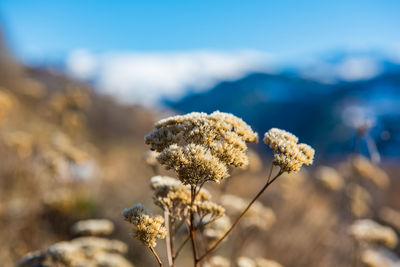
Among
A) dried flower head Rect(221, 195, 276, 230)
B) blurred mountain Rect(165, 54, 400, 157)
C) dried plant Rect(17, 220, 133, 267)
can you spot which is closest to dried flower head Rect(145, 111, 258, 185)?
dried plant Rect(17, 220, 133, 267)

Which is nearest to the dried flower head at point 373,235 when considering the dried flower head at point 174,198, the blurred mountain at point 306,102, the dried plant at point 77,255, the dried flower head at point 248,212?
the dried flower head at point 248,212

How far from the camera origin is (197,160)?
189 cm

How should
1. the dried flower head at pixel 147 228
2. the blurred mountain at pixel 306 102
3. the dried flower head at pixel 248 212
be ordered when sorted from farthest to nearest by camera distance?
the blurred mountain at pixel 306 102 → the dried flower head at pixel 248 212 → the dried flower head at pixel 147 228

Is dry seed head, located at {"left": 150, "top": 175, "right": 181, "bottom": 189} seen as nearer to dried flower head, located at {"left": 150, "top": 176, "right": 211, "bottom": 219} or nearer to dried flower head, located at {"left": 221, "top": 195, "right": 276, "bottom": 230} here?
dried flower head, located at {"left": 150, "top": 176, "right": 211, "bottom": 219}

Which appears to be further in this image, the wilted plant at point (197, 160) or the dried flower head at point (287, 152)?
the dried flower head at point (287, 152)

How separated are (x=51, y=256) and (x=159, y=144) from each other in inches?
70.8

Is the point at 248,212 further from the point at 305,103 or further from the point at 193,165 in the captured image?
the point at 305,103

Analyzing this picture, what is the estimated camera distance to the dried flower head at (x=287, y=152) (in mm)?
2090

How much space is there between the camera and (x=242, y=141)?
2219mm

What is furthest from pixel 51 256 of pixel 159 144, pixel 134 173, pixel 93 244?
pixel 134 173

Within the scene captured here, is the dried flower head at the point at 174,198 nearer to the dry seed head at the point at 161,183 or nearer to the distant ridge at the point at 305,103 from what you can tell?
the dry seed head at the point at 161,183

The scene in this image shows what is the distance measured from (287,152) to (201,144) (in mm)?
642

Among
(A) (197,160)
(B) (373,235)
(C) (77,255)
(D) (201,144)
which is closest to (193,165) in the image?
(A) (197,160)

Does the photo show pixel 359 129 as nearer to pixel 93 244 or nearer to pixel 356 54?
pixel 93 244
